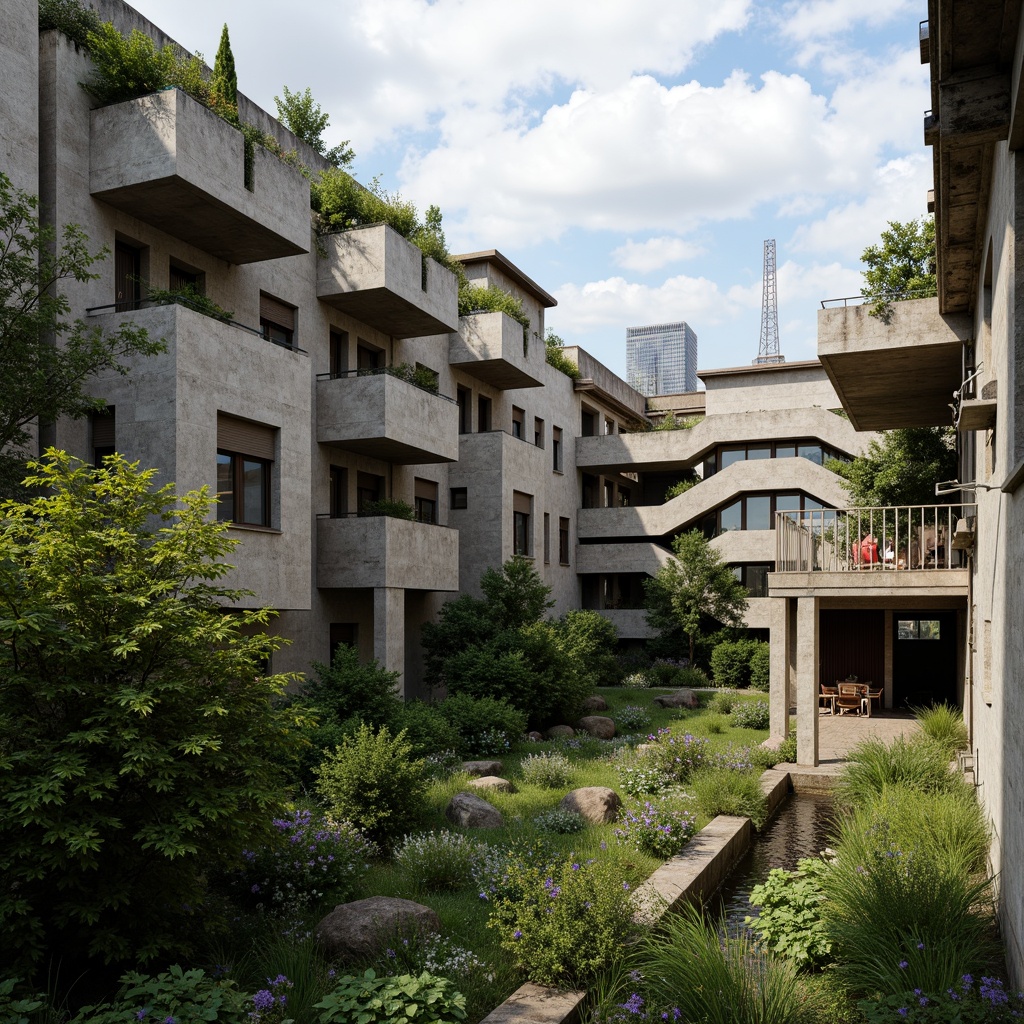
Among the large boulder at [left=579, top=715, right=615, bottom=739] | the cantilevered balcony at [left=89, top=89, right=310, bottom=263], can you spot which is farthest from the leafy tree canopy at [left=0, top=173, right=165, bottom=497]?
the large boulder at [left=579, top=715, right=615, bottom=739]

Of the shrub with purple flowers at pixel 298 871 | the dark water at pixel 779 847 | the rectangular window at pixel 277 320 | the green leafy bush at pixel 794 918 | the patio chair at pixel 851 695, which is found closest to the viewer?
the green leafy bush at pixel 794 918

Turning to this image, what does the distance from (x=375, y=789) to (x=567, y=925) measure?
429cm

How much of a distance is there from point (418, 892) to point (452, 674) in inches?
429

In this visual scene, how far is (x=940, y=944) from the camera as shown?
21.8ft

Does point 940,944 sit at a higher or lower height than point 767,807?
higher

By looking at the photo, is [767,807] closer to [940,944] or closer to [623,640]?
[940,944]

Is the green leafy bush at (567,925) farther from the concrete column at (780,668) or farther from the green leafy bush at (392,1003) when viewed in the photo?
the concrete column at (780,668)

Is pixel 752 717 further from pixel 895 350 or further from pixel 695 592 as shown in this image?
pixel 895 350

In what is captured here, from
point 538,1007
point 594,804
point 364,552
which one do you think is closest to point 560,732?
point 364,552

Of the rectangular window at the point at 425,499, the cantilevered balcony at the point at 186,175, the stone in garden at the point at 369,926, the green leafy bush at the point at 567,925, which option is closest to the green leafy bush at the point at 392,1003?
the stone in garden at the point at 369,926

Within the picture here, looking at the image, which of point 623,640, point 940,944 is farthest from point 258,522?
point 623,640

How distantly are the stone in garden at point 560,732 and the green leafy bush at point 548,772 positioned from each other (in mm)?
4179

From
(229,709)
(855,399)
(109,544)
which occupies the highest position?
(855,399)

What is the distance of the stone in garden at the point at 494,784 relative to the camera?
13.8 metres
